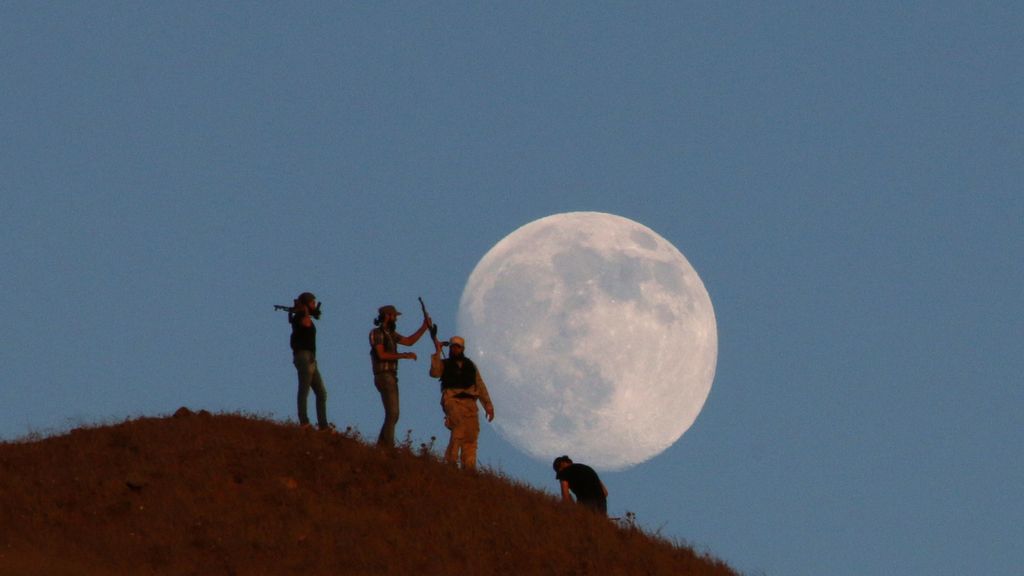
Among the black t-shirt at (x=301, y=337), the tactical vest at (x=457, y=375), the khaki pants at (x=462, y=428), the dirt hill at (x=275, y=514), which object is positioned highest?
the black t-shirt at (x=301, y=337)

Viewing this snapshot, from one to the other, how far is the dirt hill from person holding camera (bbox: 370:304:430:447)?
1266mm

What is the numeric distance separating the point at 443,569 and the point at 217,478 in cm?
460

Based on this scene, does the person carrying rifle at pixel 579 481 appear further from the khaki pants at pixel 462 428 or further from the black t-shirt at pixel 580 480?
the khaki pants at pixel 462 428

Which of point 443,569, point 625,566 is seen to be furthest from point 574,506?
point 443,569

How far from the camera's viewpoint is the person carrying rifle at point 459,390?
24062 mm

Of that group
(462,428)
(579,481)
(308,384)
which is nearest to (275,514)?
(308,384)

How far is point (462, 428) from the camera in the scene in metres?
24.5

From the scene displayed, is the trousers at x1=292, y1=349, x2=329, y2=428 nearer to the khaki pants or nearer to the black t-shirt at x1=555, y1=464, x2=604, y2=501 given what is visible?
the khaki pants

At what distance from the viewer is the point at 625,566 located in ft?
73.4

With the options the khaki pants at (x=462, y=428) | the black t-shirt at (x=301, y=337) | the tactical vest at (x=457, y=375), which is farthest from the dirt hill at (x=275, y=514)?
the black t-shirt at (x=301, y=337)

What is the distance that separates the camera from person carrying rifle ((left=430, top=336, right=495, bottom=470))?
78.9 feet

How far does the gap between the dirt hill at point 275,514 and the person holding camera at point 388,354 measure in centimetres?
127

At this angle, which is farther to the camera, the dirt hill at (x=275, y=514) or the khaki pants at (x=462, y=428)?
the khaki pants at (x=462, y=428)

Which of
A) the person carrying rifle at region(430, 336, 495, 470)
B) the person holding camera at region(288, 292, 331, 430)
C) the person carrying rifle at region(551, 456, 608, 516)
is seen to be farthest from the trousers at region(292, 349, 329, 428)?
the person carrying rifle at region(551, 456, 608, 516)
